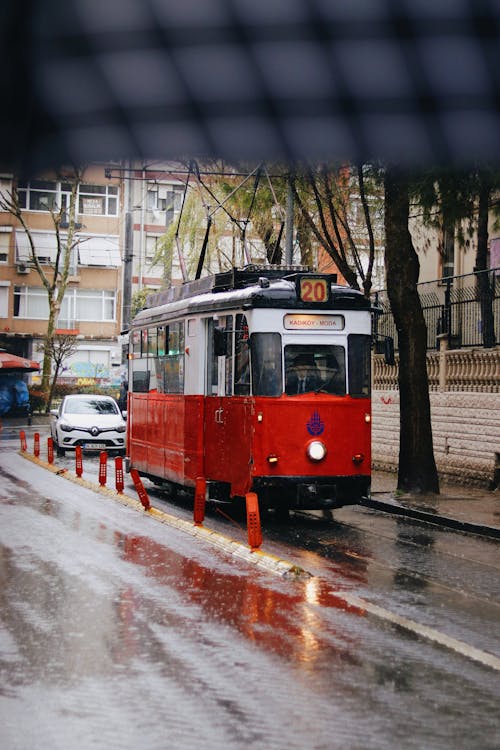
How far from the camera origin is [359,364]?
16.1 meters

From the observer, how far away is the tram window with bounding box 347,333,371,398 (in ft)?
52.5

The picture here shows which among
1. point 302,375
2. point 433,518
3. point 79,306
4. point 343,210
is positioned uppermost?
point 79,306

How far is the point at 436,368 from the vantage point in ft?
78.5

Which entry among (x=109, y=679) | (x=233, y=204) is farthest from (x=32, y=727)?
(x=233, y=204)

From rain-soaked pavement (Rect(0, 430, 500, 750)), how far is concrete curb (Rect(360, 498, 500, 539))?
1025 mm

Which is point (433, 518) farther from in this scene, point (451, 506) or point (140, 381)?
point (140, 381)

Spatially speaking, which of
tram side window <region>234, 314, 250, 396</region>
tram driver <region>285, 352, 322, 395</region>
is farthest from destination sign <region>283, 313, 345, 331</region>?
tram side window <region>234, 314, 250, 396</region>

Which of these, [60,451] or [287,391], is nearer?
[287,391]

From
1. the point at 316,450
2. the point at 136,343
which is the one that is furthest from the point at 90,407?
the point at 316,450

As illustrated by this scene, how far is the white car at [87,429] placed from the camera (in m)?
30.7

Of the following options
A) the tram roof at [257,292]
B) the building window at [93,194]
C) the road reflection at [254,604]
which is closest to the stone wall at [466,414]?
the tram roof at [257,292]

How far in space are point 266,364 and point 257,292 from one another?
103cm

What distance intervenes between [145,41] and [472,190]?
12.8 m

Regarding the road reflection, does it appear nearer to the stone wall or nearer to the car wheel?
the stone wall
